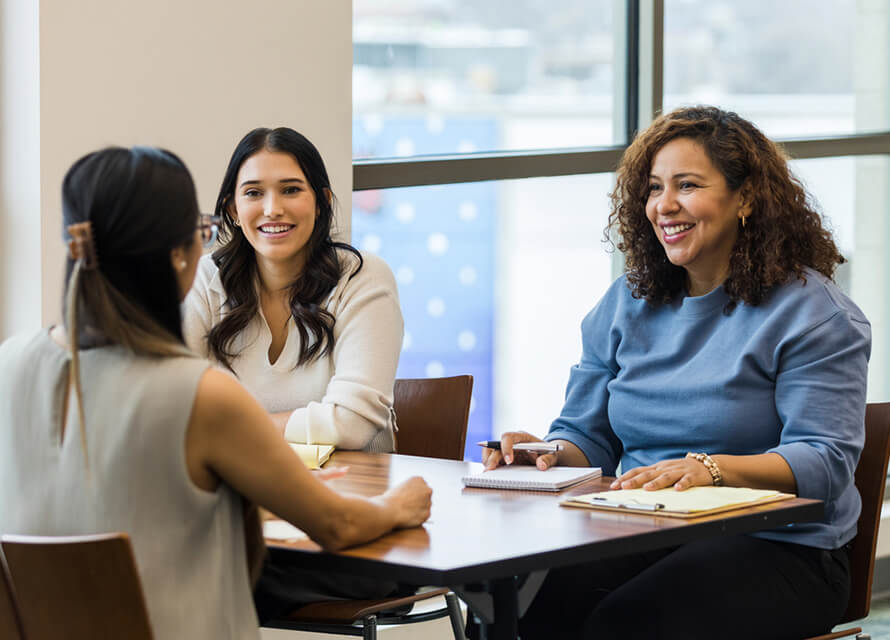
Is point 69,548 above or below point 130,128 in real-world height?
below

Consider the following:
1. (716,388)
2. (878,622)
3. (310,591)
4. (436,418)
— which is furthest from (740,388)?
(878,622)

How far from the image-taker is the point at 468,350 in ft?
13.1

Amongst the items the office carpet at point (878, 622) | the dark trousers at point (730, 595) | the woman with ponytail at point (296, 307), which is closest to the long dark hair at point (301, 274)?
the woman with ponytail at point (296, 307)

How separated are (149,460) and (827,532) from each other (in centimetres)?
135

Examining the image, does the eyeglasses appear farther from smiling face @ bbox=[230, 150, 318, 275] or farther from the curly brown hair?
the curly brown hair

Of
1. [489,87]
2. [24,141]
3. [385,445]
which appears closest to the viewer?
[385,445]

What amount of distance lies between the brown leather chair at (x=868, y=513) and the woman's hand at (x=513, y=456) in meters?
0.62

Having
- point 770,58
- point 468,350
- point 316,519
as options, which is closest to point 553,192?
point 468,350

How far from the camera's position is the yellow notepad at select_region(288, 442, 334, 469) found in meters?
2.28

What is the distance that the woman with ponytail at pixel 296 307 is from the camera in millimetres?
2555

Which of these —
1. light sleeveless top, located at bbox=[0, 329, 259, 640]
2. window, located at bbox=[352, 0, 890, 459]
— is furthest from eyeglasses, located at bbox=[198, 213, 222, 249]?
window, located at bbox=[352, 0, 890, 459]

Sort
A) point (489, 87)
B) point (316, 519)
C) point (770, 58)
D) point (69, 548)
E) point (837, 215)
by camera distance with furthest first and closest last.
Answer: point (837, 215), point (770, 58), point (489, 87), point (316, 519), point (69, 548)

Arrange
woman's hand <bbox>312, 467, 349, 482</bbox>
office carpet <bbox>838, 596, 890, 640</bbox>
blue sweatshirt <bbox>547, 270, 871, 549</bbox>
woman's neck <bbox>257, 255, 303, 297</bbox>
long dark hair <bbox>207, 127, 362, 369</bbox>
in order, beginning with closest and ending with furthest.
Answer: woman's hand <bbox>312, 467, 349, 482</bbox>
blue sweatshirt <bbox>547, 270, 871, 549</bbox>
long dark hair <bbox>207, 127, 362, 369</bbox>
woman's neck <bbox>257, 255, 303, 297</bbox>
office carpet <bbox>838, 596, 890, 640</bbox>

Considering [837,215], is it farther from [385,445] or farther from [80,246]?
[80,246]
